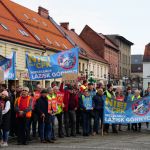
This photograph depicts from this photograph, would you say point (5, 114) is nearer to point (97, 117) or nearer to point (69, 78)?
point (97, 117)

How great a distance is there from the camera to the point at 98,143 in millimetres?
13992

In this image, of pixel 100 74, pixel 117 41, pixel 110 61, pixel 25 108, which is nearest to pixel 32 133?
pixel 25 108

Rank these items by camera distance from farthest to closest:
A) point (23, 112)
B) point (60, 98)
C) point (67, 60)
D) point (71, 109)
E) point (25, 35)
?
point (25, 35)
point (67, 60)
point (71, 109)
point (60, 98)
point (23, 112)

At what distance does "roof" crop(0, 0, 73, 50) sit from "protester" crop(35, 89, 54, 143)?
25529 millimetres

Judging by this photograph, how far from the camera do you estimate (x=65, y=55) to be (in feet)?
60.8

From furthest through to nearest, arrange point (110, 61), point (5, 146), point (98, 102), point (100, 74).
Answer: point (110, 61) → point (100, 74) → point (98, 102) → point (5, 146)

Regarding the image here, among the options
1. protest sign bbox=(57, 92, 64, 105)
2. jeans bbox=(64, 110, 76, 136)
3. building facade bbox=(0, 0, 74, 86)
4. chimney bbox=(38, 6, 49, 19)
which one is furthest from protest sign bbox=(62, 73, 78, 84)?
chimney bbox=(38, 6, 49, 19)

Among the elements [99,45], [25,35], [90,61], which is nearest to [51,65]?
[25,35]

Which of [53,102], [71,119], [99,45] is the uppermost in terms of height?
[99,45]

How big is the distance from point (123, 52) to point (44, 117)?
261ft

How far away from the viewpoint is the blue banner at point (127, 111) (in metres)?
17.1

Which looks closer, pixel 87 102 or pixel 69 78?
pixel 87 102

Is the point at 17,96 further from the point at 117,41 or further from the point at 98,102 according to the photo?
the point at 117,41

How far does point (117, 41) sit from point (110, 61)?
9.79m
